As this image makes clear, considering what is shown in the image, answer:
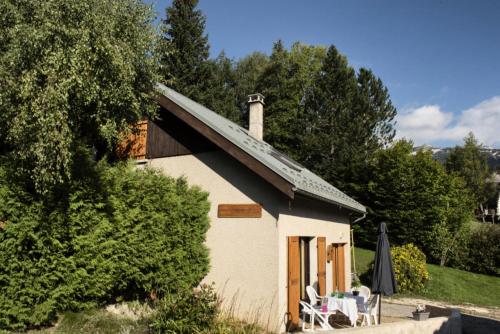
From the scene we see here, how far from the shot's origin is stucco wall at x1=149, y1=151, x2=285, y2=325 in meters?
9.08

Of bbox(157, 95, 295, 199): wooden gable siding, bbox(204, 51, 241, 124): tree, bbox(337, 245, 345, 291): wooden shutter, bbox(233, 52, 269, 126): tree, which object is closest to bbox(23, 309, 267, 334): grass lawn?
bbox(157, 95, 295, 199): wooden gable siding

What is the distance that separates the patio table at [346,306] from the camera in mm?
9172

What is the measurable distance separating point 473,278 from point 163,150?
1651 centimetres

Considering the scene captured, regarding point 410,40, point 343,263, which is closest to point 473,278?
point 343,263

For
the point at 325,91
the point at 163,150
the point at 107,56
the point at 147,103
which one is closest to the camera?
the point at 107,56

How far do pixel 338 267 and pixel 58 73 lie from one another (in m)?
9.88

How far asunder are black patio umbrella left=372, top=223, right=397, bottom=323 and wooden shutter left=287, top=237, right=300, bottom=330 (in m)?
1.84

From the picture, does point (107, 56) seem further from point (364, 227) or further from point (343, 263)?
point (364, 227)

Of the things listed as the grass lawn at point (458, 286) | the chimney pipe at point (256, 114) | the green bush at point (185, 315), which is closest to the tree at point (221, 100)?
the chimney pipe at point (256, 114)

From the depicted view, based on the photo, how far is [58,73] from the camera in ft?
23.9

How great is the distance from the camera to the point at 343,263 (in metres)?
13.6

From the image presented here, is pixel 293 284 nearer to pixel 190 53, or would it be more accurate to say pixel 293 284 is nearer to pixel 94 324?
pixel 94 324

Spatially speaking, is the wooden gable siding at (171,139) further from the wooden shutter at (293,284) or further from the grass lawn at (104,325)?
the grass lawn at (104,325)

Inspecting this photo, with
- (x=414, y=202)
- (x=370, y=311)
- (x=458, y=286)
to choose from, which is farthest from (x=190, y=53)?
(x=370, y=311)
